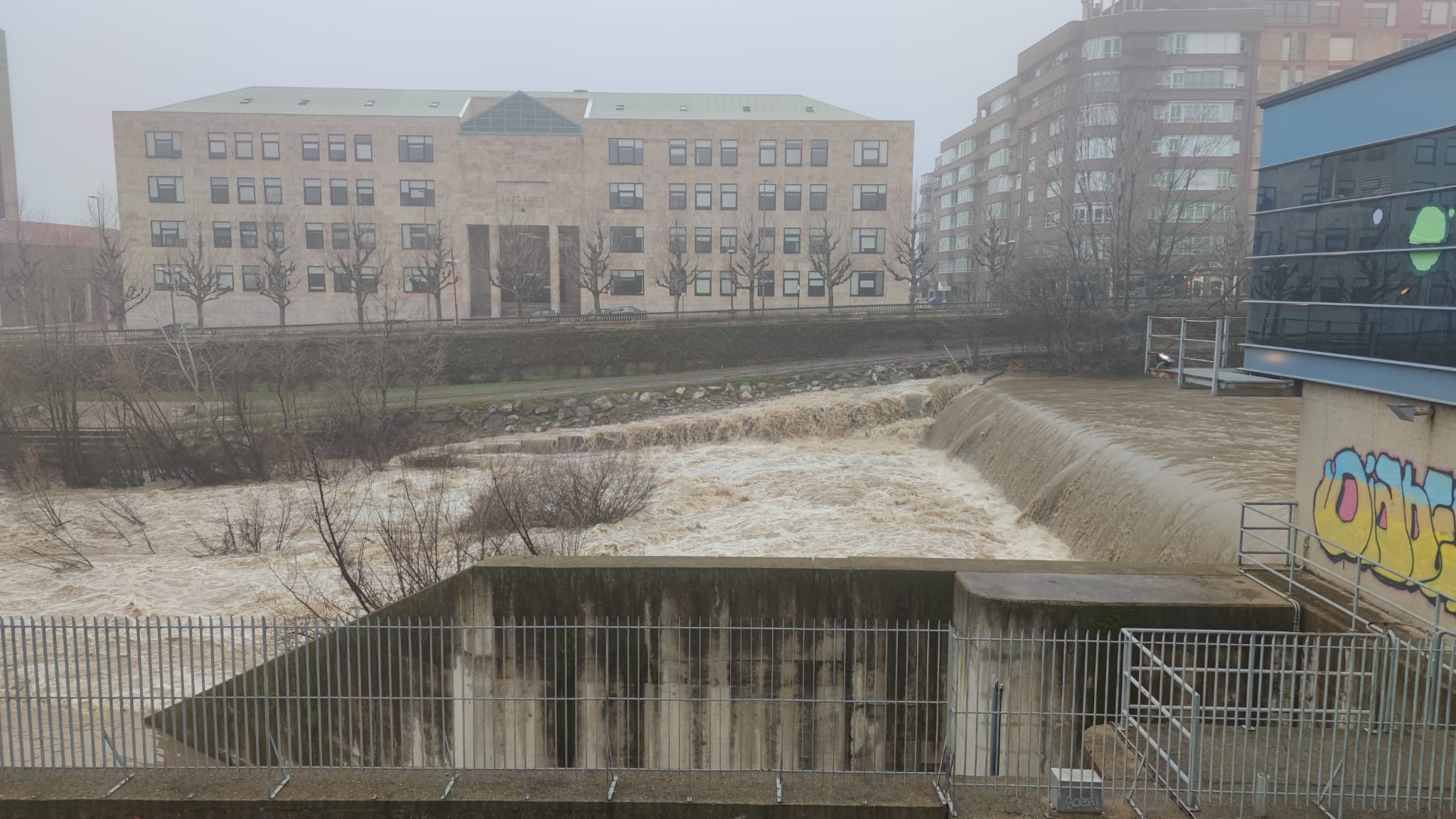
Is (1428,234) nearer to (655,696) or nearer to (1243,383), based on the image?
(1243,383)

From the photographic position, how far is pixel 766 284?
68688 millimetres

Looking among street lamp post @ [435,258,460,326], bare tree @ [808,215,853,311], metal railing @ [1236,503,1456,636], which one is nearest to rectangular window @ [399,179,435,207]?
street lamp post @ [435,258,460,326]

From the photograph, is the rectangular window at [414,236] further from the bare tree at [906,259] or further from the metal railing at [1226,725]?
the metal railing at [1226,725]

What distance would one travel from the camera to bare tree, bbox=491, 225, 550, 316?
64.2 metres

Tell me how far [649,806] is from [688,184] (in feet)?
206

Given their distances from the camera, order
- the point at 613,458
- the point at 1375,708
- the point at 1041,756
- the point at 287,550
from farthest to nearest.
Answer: the point at 613,458
the point at 287,550
the point at 1041,756
the point at 1375,708

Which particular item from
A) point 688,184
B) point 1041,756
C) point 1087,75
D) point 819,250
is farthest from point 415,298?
point 1041,756

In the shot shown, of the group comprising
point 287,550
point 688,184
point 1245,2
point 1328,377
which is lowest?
point 287,550

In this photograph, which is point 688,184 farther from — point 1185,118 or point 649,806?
point 649,806

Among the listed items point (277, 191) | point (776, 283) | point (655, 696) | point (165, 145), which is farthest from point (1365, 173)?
point (165, 145)

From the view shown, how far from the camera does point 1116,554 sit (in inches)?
768

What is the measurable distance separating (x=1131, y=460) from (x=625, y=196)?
51.4 metres

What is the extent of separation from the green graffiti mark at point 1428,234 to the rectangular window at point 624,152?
6061cm

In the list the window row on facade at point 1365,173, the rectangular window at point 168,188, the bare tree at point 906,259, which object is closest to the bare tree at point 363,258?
the rectangular window at point 168,188
